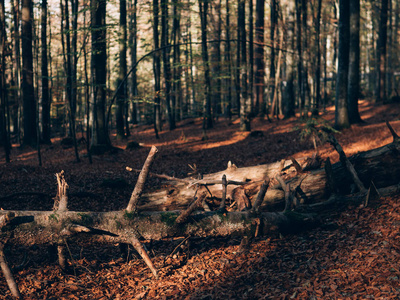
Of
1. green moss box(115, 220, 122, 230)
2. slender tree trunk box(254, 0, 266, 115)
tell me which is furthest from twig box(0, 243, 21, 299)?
slender tree trunk box(254, 0, 266, 115)

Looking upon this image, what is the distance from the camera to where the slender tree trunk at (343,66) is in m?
13.5

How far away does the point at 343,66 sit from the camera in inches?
538

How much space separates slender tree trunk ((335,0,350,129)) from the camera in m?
13.5

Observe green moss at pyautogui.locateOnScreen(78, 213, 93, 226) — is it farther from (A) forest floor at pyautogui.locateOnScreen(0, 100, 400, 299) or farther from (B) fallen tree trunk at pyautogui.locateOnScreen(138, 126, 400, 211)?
(B) fallen tree trunk at pyautogui.locateOnScreen(138, 126, 400, 211)

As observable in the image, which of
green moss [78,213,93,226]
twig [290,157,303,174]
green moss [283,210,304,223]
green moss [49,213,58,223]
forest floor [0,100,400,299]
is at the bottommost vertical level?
forest floor [0,100,400,299]

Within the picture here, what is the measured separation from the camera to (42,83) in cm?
2172

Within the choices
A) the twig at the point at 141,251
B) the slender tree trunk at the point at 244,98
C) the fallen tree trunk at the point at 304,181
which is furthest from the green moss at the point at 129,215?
the slender tree trunk at the point at 244,98

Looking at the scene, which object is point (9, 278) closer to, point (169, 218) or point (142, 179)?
point (142, 179)

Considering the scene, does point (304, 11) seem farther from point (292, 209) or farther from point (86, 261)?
point (86, 261)

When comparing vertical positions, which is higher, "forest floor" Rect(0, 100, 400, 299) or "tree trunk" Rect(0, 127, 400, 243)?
"tree trunk" Rect(0, 127, 400, 243)

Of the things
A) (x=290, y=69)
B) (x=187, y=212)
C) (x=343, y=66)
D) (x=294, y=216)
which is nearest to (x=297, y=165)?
(x=294, y=216)

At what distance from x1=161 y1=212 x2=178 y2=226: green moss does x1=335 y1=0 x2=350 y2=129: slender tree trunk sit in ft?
35.0

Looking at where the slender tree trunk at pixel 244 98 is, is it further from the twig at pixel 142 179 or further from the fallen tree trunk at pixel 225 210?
the twig at pixel 142 179

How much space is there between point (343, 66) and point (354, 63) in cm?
63
